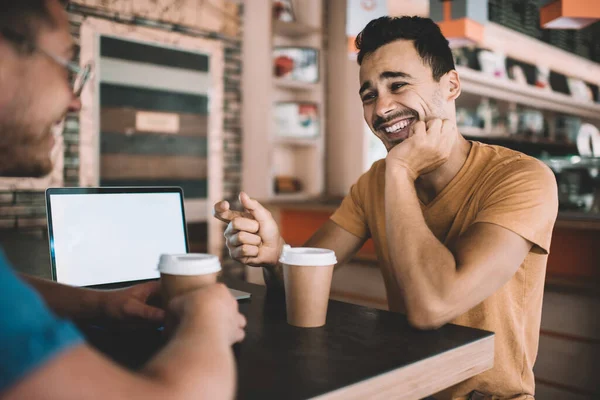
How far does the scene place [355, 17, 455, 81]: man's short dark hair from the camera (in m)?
1.50

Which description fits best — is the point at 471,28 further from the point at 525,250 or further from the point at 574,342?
the point at 525,250

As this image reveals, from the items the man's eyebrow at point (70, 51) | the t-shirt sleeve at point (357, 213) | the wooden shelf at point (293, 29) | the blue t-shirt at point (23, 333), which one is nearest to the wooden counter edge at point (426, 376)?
the blue t-shirt at point (23, 333)

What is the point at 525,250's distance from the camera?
1.15 meters

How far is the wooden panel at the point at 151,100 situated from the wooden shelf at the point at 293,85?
2.23ft

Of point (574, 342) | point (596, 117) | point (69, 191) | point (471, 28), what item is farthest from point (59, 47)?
point (596, 117)

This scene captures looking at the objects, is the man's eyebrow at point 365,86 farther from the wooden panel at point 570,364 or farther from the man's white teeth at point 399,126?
the wooden panel at point 570,364

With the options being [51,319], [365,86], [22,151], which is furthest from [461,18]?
[51,319]

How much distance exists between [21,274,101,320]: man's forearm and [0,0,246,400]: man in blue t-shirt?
0.34 meters

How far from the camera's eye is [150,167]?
3.47 metres

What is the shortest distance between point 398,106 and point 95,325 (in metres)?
1.00

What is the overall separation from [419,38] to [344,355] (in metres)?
1.02

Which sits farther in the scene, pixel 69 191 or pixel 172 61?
pixel 172 61

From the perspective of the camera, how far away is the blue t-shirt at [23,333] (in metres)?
0.43

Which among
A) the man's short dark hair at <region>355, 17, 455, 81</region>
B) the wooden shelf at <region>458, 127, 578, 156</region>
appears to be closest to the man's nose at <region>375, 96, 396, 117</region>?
the man's short dark hair at <region>355, 17, 455, 81</region>
